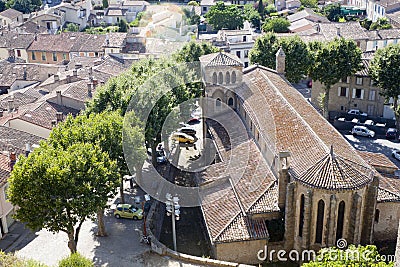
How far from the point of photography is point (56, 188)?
33.7 metres

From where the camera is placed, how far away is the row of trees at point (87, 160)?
33.6m

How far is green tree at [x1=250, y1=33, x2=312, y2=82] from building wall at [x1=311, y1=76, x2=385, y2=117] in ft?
19.7

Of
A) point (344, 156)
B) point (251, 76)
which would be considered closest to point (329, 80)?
point (251, 76)

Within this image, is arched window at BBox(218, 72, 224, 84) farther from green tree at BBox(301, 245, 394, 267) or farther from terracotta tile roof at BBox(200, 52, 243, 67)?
green tree at BBox(301, 245, 394, 267)

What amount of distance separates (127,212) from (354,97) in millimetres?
38458

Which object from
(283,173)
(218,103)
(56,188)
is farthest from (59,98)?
(283,173)

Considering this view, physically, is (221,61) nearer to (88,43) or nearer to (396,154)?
(396,154)

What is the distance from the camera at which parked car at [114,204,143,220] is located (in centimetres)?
4319

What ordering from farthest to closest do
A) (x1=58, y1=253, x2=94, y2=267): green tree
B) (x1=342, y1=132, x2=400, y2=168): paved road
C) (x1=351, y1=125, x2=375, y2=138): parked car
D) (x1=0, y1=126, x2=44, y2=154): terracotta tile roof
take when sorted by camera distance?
(x1=351, y1=125, x2=375, y2=138): parked car, (x1=342, y1=132, x2=400, y2=168): paved road, (x1=0, y1=126, x2=44, y2=154): terracotta tile roof, (x1=58, y1=253, x2=94, y2=267): green tree

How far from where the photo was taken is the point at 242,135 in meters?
48.8

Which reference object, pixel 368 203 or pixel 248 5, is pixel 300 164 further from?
pixel 248 5

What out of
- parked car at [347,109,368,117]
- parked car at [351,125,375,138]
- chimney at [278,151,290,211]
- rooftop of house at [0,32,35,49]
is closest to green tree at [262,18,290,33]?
parked car at [347,109,368,117]

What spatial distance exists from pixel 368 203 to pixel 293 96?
16175 mm

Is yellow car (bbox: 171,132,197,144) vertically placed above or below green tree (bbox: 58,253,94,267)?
above
